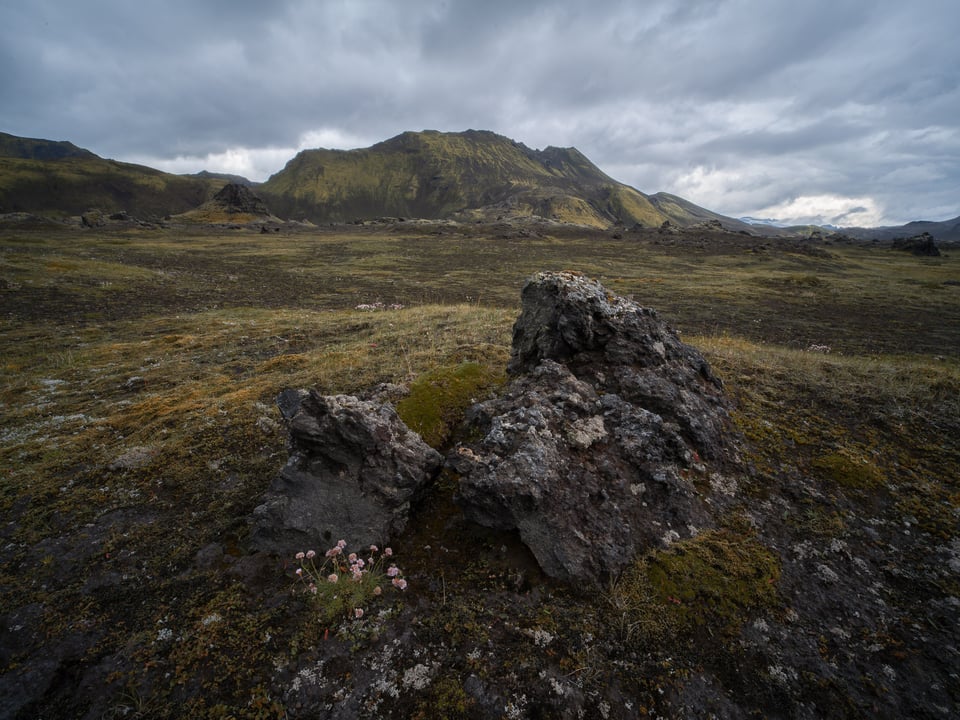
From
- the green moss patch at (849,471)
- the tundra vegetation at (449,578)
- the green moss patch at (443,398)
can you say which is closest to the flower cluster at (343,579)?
the tundra vegetation at (449,578)

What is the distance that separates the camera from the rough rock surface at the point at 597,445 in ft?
16.6

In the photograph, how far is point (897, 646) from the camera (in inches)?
161

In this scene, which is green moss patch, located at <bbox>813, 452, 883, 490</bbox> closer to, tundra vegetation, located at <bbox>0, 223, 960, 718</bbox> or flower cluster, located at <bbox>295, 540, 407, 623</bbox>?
tundra vegetation, located at <bbox>0, 223, 960, 718</bbox>

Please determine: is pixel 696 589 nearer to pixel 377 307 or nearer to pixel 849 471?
Result: pixel 849 471

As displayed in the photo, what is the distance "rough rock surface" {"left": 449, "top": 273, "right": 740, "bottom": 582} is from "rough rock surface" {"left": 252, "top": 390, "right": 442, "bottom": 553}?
962 millimetres

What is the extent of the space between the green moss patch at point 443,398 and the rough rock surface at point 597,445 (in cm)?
56

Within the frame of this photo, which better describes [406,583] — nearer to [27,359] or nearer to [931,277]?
[27,359]

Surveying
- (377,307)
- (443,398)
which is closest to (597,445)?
(443,398)

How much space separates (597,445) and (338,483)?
3.83m

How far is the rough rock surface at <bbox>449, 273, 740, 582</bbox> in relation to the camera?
5.07 m

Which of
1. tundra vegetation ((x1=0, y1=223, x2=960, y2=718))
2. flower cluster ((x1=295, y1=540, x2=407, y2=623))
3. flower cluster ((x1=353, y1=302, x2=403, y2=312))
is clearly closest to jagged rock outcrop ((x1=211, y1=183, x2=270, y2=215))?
flower cluster ((x1=353, y1=302, x2=403, y2=312))

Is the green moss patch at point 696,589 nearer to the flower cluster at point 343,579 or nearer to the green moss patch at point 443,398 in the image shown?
the flower cluster at point 343,579

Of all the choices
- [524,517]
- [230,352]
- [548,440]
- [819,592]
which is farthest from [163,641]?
[230,352]

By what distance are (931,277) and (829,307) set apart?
129 feet
